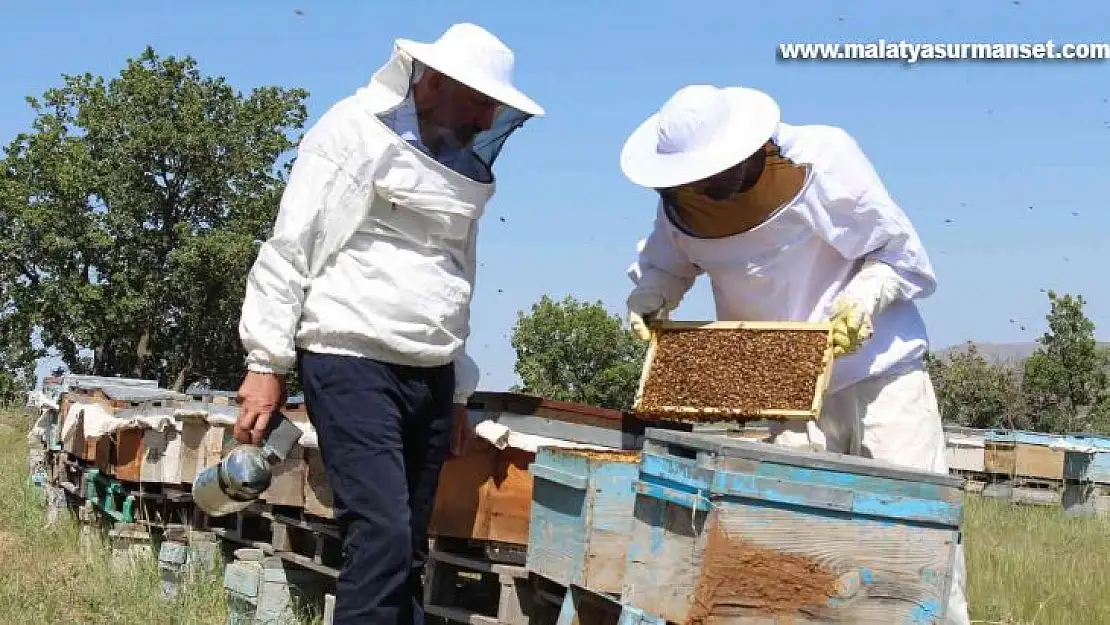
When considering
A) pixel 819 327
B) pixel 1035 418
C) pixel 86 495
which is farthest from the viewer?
pixel 1035 418

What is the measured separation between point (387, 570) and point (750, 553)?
1.15 m

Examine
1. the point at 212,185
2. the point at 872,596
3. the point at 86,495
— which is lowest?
the point at 86,495

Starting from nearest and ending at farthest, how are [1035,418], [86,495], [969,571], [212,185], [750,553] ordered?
1. [750,553]
2. [969,571]
3. [86,495]
4. [1035,418]
5. [212,185]

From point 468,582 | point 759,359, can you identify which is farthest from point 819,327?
point 468,582

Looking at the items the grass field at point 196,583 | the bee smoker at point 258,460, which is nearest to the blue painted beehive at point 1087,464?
the grass field at point 196,583

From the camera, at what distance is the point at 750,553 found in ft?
10.5

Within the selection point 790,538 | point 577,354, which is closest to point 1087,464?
point 790,538

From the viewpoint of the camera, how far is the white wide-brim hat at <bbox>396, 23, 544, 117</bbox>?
3812 mm

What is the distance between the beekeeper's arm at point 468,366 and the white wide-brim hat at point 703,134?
1.89ft

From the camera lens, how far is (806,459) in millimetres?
3225

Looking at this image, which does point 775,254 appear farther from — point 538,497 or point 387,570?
point 387,570

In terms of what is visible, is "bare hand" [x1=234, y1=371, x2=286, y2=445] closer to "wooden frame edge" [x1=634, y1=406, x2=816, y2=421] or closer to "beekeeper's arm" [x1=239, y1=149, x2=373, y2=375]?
"beekeeper's arm" [x1=239, y1=149, x2=373, y2=375]

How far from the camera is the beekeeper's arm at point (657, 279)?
465cm

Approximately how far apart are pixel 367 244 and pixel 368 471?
696mm
